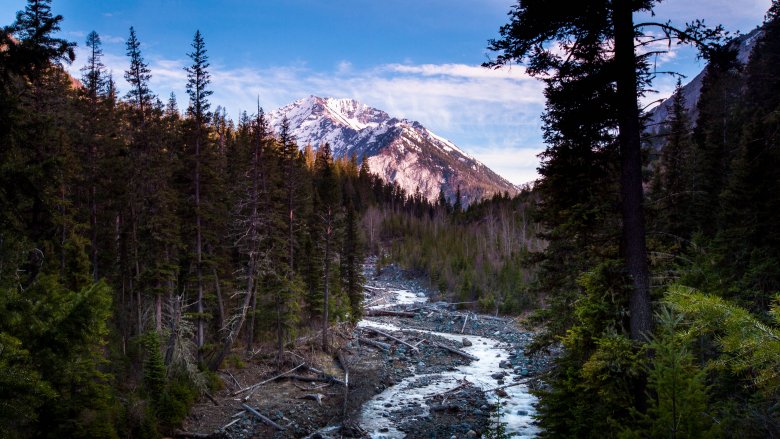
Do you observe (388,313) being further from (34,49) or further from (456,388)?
(34,49)

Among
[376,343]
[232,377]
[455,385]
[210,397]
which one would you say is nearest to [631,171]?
[455,385]

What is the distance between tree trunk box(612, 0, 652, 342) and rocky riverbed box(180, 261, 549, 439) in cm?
322

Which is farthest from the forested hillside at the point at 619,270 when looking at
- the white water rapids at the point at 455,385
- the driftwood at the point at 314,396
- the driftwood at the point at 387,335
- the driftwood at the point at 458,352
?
the driftwood at the point at 387,335

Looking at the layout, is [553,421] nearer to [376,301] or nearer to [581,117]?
[581,117]

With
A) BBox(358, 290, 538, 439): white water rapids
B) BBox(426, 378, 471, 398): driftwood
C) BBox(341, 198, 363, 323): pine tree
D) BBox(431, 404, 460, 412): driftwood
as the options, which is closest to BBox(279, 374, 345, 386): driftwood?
BBox(358, 290, 538, 439): white water rapids

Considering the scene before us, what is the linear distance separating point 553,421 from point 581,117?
245 inches

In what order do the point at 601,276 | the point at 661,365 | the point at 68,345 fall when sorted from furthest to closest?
the point at 68,345
the point at 601,276
the point at 661,365

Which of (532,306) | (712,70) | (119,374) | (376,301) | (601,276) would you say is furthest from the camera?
(376,301)

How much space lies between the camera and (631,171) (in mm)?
7059

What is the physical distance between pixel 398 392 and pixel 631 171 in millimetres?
16873

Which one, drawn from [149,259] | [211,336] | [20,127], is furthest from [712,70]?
[211,336]

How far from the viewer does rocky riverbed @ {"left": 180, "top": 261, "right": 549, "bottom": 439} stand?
15938 mm

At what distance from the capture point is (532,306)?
44688mm

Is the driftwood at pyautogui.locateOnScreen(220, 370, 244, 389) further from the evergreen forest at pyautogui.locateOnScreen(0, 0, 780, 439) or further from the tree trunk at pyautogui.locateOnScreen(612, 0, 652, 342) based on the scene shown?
the tree trunk at pyautogui.locateOnScreen(612, 0, 652, 342)
